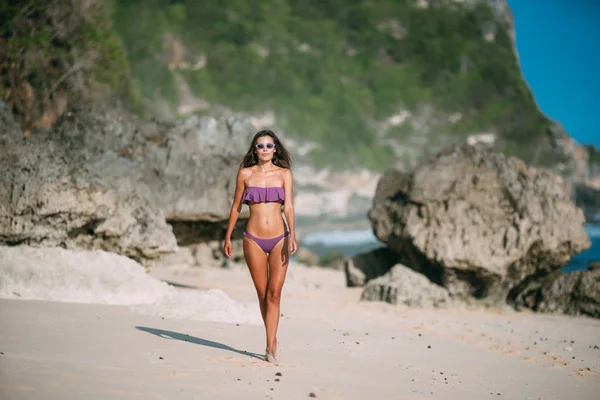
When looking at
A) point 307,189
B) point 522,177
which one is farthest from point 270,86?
point 522,177

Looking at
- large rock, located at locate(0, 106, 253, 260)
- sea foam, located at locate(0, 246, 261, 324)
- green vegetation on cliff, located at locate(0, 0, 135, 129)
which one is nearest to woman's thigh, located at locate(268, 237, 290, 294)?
sea foam, located at locate(0, 246, 261, 324)

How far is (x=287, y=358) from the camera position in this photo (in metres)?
6.32

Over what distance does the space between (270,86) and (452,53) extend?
32.1m

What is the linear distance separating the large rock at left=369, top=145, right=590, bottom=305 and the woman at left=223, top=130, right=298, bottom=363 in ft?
22.6

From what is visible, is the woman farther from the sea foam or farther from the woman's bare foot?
the sea foam

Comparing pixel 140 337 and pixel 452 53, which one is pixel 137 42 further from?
pixel 140 337

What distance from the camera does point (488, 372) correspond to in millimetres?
6797

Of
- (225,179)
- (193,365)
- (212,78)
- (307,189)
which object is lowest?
(193,365)

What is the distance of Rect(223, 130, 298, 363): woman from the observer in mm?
6156

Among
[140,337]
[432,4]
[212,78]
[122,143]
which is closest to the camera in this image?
[140,337]

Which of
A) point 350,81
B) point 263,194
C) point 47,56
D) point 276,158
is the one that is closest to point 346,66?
point 350,81

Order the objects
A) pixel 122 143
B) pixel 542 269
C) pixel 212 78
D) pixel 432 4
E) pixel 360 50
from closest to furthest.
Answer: pixel 122 143 → pixel 542 269 → pixel 212 78 → pixel 360 50 → pixel 432 4

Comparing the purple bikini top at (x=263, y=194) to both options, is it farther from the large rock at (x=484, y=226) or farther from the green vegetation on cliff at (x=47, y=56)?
the green vegetation on cliff at (x=47, y=56)

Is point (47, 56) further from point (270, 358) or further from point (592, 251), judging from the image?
point (592, 251)
